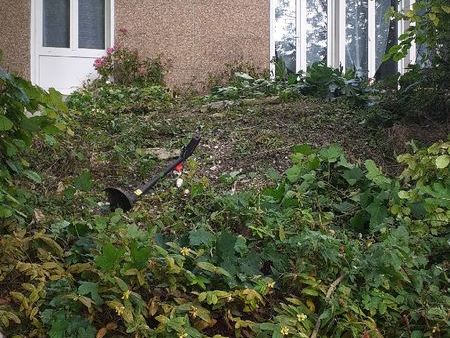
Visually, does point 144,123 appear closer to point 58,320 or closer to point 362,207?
point 362,207

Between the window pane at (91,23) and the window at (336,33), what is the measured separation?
3020 millimetres

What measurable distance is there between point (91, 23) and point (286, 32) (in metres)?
3.45

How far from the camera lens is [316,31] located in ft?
36.2

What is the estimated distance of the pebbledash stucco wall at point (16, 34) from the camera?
26.8 ft

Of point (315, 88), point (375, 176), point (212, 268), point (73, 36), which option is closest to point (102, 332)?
point (212, 268)

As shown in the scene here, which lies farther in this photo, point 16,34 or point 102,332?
point 16,34

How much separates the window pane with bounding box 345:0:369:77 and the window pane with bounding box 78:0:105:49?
4.58m

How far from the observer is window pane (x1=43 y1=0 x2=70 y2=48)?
28.5ft

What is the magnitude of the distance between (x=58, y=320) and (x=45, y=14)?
710cm

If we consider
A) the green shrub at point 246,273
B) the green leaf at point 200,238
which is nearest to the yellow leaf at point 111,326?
the green shrub at point 246,273

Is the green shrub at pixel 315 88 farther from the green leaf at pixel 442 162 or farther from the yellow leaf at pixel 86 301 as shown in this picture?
the yellow leaf at pixel 86 301

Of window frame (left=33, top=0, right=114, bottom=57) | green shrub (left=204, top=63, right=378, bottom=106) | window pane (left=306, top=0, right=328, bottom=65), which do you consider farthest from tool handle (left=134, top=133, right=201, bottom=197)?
window pane (left=306, top=0, right=328, bottom=65)

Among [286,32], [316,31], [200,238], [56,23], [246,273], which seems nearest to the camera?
[246,273]

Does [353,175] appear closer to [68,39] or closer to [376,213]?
[376,213]
